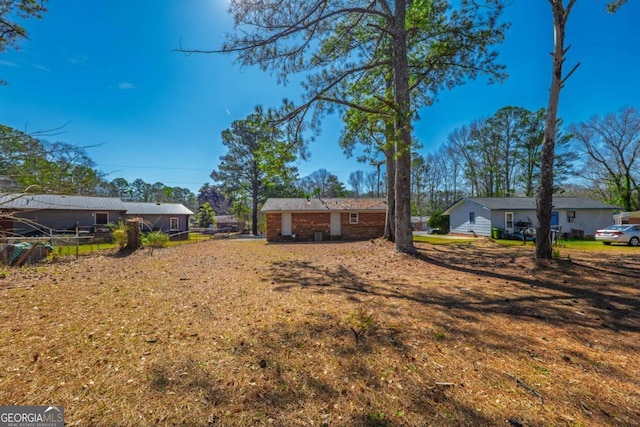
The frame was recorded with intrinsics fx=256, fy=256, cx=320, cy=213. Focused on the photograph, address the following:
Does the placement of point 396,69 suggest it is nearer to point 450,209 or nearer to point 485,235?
point 485,235

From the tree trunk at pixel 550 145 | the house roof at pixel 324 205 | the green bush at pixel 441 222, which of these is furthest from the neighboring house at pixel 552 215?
the tree trunk at pixel 550 145

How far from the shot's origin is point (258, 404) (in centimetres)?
204

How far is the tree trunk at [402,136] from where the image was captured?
8344 mm

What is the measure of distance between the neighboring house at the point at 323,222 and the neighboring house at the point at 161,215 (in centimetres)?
1289

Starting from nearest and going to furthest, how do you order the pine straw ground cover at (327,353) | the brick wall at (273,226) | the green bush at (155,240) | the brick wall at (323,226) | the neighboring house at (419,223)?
the pine straw ground cover at (327,353) < the green bush at (155,240) < the brick wall at (273,226) < the brick wall at (323,226) < the neighboring house at (419,223)

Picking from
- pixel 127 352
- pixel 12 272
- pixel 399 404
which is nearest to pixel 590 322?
pixel 399 404

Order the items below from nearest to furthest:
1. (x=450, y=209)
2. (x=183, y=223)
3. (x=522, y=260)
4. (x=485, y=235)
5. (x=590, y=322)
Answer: (x=590, y=322) < (x=522, y=260) < (x=485, y=235) < (x=450, y=209) < (x=183, y=223)

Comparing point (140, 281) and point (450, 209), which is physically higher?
point (450, 209)

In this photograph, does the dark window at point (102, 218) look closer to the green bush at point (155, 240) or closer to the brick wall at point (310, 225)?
the green bush at point (155, 240)

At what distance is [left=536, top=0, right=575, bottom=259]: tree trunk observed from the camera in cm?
672

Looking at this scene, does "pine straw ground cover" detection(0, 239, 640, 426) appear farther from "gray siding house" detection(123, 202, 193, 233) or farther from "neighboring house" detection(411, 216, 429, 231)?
"neighboring house" detection(411, 216, 429, 231)

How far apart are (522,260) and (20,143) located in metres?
10.6

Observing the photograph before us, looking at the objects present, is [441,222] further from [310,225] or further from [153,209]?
[153,209]

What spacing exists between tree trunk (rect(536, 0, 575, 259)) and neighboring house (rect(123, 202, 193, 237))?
26857 mm
